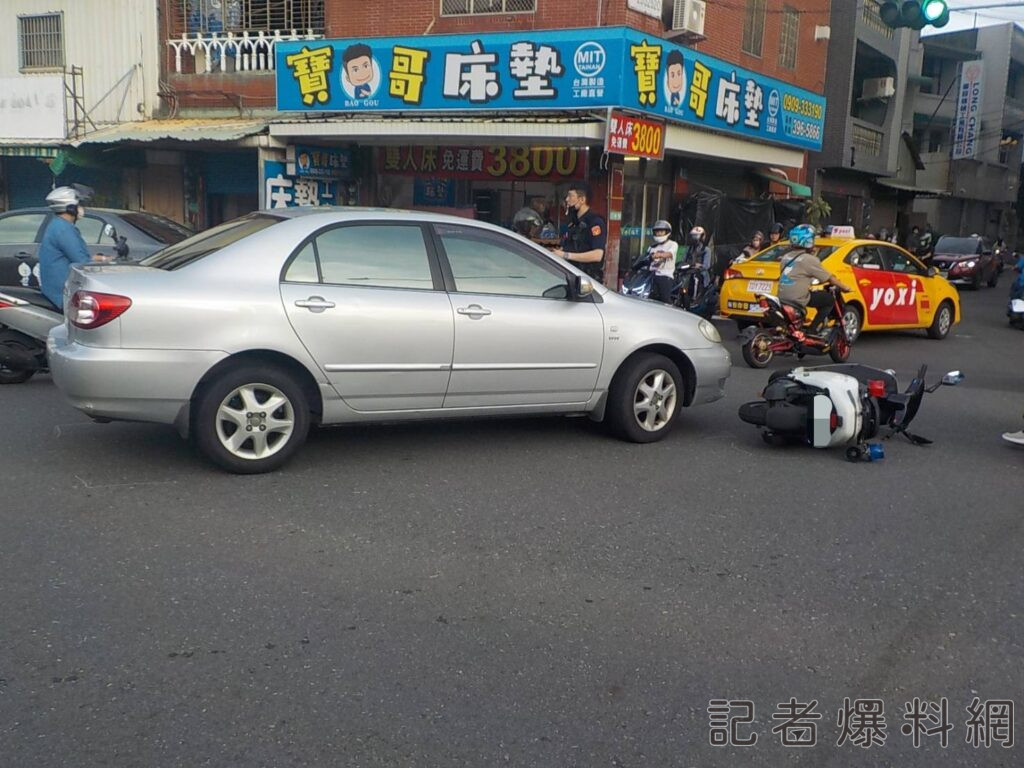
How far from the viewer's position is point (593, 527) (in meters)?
5.08

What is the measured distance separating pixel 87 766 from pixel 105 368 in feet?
9.57

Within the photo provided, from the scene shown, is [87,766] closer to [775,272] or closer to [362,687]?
[362,687]

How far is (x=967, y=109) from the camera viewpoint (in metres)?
38.9

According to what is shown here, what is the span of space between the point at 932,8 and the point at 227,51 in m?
12.8

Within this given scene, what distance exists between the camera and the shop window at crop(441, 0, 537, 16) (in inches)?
623

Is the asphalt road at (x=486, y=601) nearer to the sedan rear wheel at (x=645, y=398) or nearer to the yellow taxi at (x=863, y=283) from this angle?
the sedan rear wheel at (x=645, y=398)

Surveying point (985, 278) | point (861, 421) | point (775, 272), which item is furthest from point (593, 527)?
point (985, 278)

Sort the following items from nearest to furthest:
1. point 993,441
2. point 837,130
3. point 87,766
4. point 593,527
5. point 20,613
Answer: point 87,766
point 20,613
point 593,527
point 993,441
point 837,130

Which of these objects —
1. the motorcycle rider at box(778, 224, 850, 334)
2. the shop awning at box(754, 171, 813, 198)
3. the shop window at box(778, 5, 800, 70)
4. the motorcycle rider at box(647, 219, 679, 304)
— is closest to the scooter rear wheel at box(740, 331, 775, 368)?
the motorcycle rider at box(778, 224, 850, 334)

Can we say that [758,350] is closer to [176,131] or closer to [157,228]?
[157,228]

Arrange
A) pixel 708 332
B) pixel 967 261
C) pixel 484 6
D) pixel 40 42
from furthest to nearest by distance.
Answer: pixel 967 261, pixel 40 42, pixel 484 6, pixel 708 332

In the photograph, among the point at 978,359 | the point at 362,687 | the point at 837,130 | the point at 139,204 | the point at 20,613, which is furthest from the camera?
the point at 837,130

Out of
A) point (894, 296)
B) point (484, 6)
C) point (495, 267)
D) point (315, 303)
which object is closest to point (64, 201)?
point (315, 303)

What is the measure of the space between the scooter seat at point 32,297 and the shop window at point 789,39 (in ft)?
57.6
